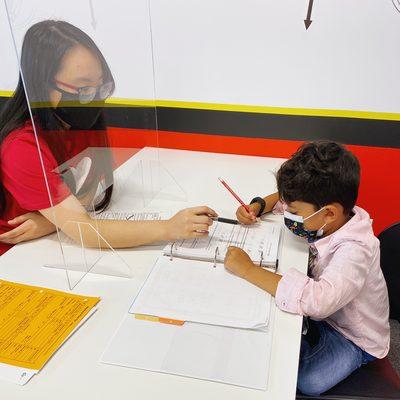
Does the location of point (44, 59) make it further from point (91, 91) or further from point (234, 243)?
point (234, 243)

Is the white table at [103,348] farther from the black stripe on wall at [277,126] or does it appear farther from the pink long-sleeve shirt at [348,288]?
the black stripe on wall at [277,126]

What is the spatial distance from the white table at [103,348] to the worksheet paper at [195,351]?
0.01 meters

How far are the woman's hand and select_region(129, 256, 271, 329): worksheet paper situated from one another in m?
0.37

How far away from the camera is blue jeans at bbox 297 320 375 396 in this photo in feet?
3.10

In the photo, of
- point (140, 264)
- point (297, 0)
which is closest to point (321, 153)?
point (140, 264)

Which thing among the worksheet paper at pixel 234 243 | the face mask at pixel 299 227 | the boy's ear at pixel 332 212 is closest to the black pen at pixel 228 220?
the worksheet paper at pixel 234 243

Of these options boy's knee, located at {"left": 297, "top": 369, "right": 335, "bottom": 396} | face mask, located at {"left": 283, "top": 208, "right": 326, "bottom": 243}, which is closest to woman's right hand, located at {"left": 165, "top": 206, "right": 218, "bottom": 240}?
face mask, located at {"left": 283, "top": 208, "right": 326, "bottom": 243}

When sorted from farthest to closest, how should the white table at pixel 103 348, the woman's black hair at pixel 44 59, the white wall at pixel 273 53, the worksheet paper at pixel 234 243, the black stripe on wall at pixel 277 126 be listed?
the black stripe on wall at pixel 277 126
the white wall at pixel 273 53
the worksheet paper at pixel 234 243
the woman's black hair at pixel 44 59
the white table at pixel 103 348

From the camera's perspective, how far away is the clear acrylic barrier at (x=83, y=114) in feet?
2.71

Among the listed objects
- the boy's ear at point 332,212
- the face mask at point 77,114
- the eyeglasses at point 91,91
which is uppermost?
the eyeglasses at point 91,91

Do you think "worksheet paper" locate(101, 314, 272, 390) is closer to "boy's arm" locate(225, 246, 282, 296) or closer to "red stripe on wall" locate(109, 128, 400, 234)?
"boy's arm" locate(225, 246, 282, 296)

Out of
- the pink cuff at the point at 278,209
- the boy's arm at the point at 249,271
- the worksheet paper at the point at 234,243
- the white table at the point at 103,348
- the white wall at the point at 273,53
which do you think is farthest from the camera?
the white wall at the point at 273,53

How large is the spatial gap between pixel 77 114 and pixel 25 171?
0.20 m

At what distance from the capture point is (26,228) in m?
1.09
